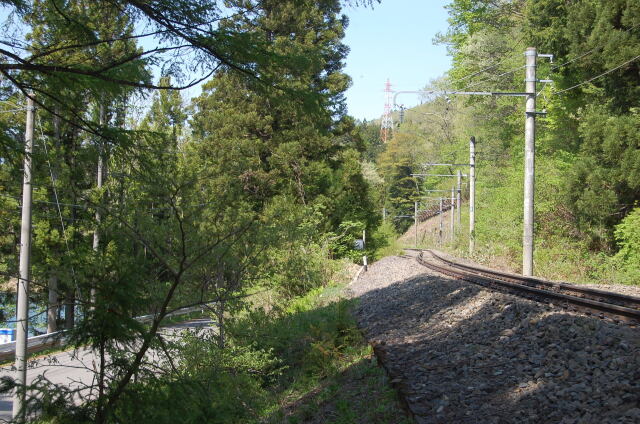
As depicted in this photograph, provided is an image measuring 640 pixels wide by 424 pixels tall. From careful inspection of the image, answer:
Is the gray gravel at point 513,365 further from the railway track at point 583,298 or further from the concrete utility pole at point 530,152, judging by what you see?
the concrete utility pole at point 530,152

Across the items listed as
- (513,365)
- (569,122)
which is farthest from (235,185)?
(569,122)

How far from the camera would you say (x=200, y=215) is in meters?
7.43

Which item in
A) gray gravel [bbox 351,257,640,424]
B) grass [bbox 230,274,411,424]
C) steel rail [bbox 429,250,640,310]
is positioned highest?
steel rail [bbox 429,250,640,310]

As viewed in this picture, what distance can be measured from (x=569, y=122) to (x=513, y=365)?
26.6 metres

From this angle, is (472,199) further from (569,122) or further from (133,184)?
(133,184)

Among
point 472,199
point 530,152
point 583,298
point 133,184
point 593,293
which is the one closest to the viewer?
point 133,184

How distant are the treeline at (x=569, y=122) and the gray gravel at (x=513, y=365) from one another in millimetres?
11179

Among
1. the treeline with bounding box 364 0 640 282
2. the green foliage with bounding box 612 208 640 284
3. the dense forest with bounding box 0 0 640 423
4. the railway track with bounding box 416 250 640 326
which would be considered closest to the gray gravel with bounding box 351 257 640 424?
the railway track with bounding box 416 250 640 326

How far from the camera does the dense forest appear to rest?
148 inches

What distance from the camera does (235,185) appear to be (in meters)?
9.05

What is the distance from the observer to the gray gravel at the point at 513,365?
4.02m

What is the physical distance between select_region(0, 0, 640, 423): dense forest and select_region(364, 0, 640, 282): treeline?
0.09 m

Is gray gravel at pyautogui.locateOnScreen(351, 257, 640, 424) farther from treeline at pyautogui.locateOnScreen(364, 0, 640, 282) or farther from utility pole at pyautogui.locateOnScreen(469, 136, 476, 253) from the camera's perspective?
utility pole at pyautogui.locateOnScreen(469, 136, 476, 253)

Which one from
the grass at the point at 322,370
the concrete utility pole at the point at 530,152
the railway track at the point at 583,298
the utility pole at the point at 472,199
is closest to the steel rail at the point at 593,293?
the railway track at the point at 583,298
